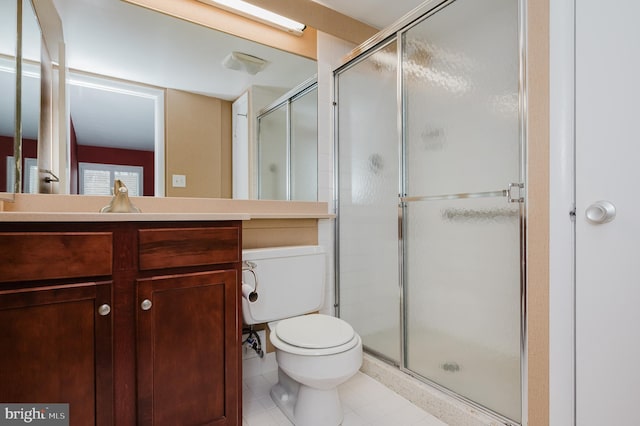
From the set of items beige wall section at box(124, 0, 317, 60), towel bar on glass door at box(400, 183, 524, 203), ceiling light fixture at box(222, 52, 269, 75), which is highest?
beige wall section at box(124, 0, 317, 60)

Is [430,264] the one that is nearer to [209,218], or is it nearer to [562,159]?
[562,159]

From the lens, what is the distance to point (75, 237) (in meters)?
0.95

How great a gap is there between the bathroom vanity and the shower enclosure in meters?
0.93

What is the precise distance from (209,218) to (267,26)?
137 cm

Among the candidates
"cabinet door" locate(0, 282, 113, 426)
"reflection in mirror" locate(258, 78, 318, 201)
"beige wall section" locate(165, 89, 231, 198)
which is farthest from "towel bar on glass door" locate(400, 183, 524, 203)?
Answer: "cabinet door" locate(0, 282, 113, 426)

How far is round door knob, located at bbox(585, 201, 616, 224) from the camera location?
88cm

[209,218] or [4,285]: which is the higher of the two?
[209,218]

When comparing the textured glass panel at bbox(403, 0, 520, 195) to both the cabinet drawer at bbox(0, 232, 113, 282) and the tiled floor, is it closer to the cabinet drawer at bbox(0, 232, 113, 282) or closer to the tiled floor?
the tiled floor

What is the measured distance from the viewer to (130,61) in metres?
1.56

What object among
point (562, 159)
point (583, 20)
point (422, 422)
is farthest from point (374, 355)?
point (583, 20)

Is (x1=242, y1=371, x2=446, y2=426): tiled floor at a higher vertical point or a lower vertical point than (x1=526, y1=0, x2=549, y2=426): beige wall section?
lower

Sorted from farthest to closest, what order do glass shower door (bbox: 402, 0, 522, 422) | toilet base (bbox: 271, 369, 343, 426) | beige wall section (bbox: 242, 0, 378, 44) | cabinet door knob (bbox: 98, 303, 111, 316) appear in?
1. beige wall section (bbox: 242, 0, 378, 44)
2. toilet base (bbox: 271, 369, 343, 426)
3. glass shower door (bbox: 402, 0, 522, 422)
4. cabinet door knob (bbox: 98, 303, 111, 316)

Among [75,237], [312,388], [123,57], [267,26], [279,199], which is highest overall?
[267,26]

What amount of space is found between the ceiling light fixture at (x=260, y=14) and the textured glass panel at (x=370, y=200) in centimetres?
41
